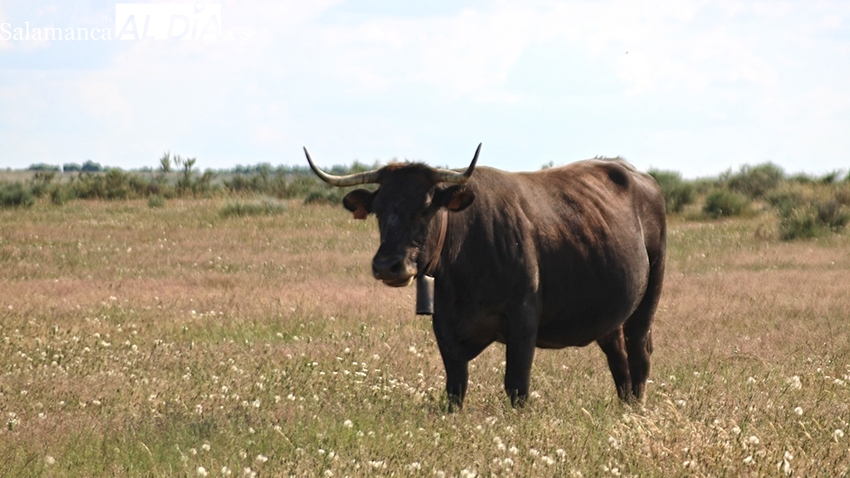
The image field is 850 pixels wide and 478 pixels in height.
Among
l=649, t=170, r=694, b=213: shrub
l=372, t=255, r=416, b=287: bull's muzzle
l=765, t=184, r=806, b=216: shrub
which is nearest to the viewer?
l=372, t=255, r=416, b=287: bull's muzzle

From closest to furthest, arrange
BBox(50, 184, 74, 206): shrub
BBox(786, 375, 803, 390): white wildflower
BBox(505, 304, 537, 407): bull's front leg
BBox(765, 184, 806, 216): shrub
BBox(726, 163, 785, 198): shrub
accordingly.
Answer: BBox(505, 304, 537, 407): bull's front leg < BBox(786, 375, 803, 390): white wildflower < BBox(765, 184, 806, 216): shrub < BBox(50, 184, 74, 206): shrub < BBox(726, 163, 785, 198): shrub

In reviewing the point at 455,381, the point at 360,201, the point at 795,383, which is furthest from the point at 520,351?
the point at 795,383

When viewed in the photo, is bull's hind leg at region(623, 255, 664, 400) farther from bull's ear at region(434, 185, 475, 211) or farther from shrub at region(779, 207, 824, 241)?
shrub at region(779, 207, 824, 241)

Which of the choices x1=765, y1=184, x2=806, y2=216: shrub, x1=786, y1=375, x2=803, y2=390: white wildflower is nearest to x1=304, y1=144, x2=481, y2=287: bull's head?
x1=786, y1=375, x2=803, y2=390: white wildflower

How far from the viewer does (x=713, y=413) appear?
25.2 ft

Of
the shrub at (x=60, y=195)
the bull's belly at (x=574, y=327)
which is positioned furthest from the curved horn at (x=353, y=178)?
the shrub at (x=60, y=195)

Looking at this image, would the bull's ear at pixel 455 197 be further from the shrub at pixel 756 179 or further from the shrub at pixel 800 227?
the shrub at pixel 756 179

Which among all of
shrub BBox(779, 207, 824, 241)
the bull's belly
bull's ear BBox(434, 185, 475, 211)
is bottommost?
shrub BBox(779, 207, 824, 241)

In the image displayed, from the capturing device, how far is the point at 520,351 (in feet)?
26.1

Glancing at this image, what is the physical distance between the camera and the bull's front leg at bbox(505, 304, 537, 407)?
313 inches

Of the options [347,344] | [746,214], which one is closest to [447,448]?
[347,344]

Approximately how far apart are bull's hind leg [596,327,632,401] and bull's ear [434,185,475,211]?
104 inches

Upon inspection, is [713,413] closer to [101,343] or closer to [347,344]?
[347,344]

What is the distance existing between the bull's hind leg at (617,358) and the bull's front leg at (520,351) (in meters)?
1.76
